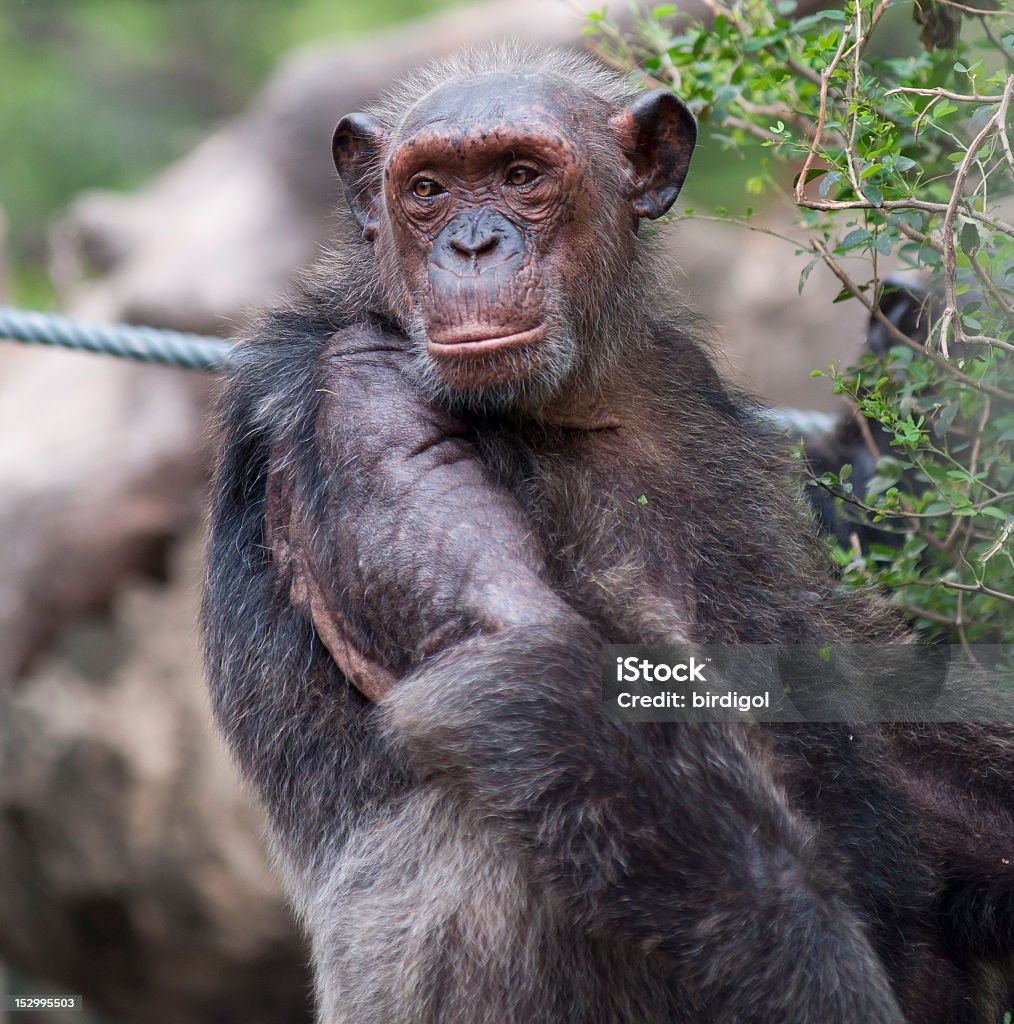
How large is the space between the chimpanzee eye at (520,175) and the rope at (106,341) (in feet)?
5.78

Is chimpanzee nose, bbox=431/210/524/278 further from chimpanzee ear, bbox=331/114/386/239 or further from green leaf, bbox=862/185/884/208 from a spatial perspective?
green leaf, bbox=862/185/884/208

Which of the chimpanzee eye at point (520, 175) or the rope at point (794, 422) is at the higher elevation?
the chimpanzee eye at point (520, 175)

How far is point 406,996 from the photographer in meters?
3.13

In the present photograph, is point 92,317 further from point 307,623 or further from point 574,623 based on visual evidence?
point 574,623

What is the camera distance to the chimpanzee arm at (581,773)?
2.65 meters

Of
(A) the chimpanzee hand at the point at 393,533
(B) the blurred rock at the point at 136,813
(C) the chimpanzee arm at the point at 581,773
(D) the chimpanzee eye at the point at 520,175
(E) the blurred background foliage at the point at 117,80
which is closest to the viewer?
(C) the chimpanzee arm at the point at 581,773

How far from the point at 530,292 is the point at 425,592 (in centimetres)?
80

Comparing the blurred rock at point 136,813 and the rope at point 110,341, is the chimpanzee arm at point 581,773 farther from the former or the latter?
the blurred rock at point 136,813

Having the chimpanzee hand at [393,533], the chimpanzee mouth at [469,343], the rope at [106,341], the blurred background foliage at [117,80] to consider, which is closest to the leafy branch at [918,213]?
the chimpanzee mouth at [469,343]

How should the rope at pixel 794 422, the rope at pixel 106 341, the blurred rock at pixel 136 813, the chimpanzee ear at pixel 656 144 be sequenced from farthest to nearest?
the blurred rock at pixel 136 813 < the rope at pixel 106 341 < the rope at pixel 794 422 < the chimpanzee ear at pixel 656 144

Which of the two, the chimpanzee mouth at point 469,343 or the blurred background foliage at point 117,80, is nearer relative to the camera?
the chimpanzee mouth at point 469,343

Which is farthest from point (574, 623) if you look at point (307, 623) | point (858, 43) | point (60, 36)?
point (60, 36)

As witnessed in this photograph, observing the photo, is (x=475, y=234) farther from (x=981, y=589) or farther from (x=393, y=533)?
(x=981, y=589)

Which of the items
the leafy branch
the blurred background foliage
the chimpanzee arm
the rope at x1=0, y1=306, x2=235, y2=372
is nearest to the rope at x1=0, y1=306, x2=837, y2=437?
the rope at x1=0, y1=306, x2=235, y2=372
